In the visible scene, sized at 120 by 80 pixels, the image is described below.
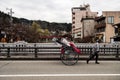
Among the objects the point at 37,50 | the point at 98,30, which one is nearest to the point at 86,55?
the point at 37,50

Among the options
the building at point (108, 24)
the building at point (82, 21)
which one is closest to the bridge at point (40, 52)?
the building at point (108, 24)

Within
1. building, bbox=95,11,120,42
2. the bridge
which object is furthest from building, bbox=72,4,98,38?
the bridge

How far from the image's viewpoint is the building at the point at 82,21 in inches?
3565

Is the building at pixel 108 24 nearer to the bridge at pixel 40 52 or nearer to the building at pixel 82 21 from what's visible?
the building at pixel 82 21

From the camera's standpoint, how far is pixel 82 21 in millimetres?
96688

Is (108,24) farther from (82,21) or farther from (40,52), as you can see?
(40,52)

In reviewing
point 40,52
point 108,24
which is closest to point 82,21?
point 108,24

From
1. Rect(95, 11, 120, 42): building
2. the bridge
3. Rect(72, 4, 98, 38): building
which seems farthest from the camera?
Rect(72, 4, 98, 38): building

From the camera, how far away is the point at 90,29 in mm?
90062

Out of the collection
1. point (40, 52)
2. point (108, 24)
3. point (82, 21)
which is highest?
point (82, 21)

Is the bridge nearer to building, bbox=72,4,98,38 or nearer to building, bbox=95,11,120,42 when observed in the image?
building, bbox=95,11,120,42

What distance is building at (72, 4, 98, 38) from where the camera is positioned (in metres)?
90.6

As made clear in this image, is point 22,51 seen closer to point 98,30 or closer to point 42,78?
point 42,78

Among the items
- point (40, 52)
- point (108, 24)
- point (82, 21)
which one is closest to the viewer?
point (40, 52)
